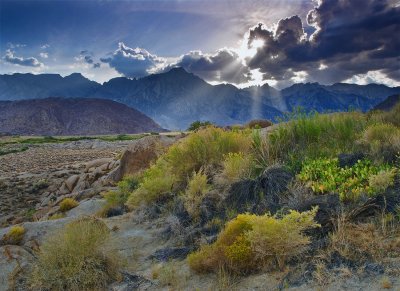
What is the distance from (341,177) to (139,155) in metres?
13.8

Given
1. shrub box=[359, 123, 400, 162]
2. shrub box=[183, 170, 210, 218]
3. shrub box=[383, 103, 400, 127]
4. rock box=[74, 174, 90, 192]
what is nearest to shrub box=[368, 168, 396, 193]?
shrub box=[359, 123, 400, 162]

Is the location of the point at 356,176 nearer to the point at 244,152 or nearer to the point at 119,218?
the point at 244,152

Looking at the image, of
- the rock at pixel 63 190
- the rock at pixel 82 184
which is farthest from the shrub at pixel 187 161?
the rock at pixel 63 190

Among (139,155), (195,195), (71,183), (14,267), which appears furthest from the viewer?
(71,183)

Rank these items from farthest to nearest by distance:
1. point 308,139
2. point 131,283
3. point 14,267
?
point 308,139 → point 14,267 → point 131,283

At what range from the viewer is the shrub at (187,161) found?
11.0 m

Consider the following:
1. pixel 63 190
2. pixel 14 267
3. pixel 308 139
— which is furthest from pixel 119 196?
pixel 63 190

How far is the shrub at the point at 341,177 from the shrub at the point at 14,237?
7.22 m

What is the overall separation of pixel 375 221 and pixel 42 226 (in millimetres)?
8681

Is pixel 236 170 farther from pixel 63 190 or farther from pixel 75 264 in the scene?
pixel 63 190

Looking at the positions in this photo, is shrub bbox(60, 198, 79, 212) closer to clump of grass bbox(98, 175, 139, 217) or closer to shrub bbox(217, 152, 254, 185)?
clump of grass bbox(98, 175, 139, 217)

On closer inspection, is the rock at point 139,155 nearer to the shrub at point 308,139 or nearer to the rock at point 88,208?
the rock at point 88,208

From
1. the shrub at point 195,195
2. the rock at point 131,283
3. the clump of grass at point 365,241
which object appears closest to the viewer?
the clump of grass at point 365,241

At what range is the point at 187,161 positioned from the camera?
11555 millimetres
